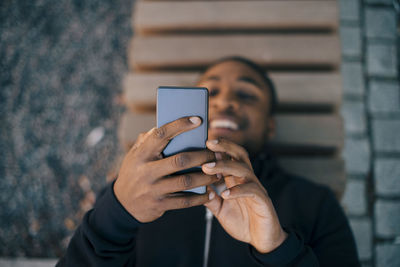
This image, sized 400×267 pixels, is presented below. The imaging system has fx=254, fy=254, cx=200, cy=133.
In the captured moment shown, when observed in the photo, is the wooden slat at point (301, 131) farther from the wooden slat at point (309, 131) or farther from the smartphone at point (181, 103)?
the smartphone at point (181, 103)

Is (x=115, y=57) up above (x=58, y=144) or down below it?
above

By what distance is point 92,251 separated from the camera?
3.06 feet

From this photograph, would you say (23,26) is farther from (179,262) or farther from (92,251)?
(179,262)

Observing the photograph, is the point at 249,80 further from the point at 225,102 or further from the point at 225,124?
the point at 225,124

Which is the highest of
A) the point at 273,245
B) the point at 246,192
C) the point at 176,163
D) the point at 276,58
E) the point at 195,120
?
the point at 276,58

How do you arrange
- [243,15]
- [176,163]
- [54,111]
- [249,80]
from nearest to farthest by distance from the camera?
[176,163] < [249,80] < [243,15] < [54,111]

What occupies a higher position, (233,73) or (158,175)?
(233,73)

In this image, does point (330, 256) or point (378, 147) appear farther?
point (378, 147)

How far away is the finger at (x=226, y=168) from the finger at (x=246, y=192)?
0.12 feet

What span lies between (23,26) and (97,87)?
2.68 feet

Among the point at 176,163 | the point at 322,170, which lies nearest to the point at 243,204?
the point at 176,163

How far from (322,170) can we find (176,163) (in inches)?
44.1

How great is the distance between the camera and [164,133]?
2.53ft

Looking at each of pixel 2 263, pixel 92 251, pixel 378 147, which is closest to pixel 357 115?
pixel 378 147
